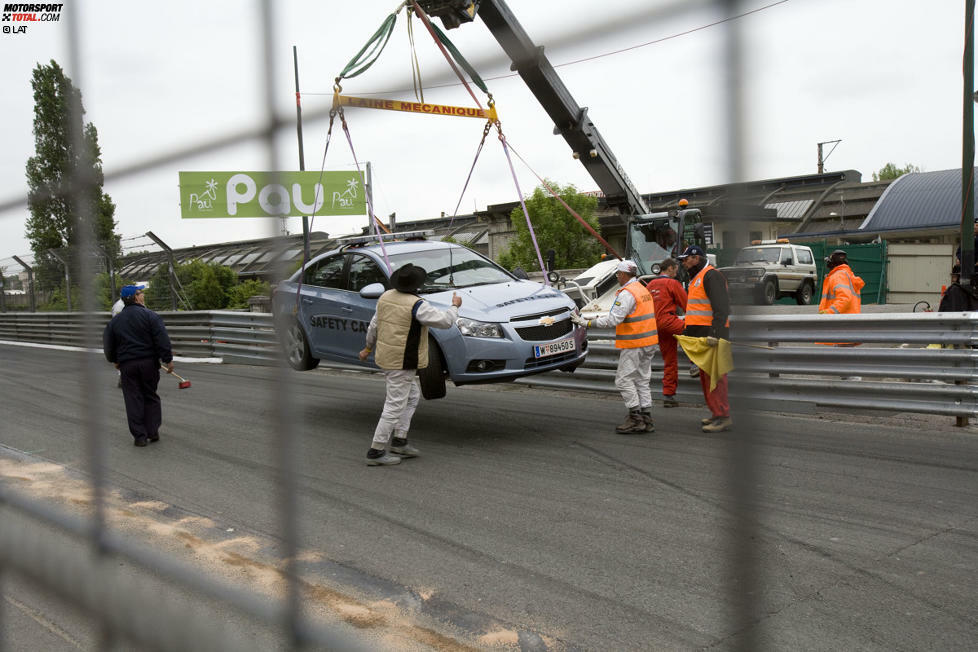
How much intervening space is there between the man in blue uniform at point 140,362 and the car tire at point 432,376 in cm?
285

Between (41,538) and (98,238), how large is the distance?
0.90 metres

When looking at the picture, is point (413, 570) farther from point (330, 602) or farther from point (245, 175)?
point (245, 175)

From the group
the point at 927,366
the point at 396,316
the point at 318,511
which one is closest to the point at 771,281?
the point at 318,511

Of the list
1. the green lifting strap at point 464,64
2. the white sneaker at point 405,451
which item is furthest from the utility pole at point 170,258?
the white sneaker at point 405,451

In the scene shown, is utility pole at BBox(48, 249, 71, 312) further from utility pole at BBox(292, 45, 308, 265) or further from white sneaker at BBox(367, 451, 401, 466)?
white sneaker at BBox(367, 451, 401, 466)

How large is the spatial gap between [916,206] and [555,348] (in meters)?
30.2

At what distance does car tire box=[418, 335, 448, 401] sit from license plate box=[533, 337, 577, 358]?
3.00 ft

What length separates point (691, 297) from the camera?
20.6 ft

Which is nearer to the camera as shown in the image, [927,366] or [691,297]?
[691,297]

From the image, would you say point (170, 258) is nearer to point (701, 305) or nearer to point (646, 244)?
point (701, 305)

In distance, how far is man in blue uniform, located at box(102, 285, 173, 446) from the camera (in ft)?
27.1

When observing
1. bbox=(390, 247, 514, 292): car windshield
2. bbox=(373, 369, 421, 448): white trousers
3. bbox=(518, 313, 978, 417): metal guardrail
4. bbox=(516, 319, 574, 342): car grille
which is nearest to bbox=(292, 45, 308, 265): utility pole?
bbox=(373, 369, 421, 448): white trousers

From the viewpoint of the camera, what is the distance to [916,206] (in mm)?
32625

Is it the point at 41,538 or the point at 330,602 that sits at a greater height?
the point at 41,538
